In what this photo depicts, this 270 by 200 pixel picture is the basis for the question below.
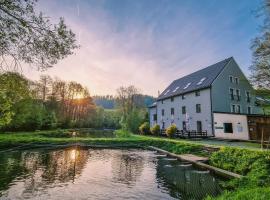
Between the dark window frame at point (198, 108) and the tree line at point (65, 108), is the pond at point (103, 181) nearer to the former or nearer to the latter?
the dark window frame at point (198, 108)

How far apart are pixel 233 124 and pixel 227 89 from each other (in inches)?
295

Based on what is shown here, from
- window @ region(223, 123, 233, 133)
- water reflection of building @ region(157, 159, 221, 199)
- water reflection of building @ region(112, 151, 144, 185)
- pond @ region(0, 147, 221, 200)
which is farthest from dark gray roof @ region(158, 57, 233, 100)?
water reflection of building @ region(157, 159, 221, 199)

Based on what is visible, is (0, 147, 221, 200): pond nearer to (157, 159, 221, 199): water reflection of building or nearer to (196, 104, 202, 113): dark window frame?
(157, 159, 221, 199): water reflection of building

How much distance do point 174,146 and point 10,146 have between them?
18846 millimetres

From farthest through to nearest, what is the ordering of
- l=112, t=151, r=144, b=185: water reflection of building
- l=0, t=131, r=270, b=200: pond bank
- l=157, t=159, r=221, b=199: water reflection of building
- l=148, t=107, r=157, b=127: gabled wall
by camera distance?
l=148, t=107, r=157, b=127: gabled wall, l=112, t=151, r=144, b=185: water reflection of building, l=157, t=159, r=221, b=199: water reflection of building, l=0, t=131, r=270, b=200: pond bank

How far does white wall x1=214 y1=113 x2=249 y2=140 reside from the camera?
87.0ft

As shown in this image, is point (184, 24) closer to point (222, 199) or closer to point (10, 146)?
point (222, 199)

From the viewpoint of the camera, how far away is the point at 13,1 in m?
6.42

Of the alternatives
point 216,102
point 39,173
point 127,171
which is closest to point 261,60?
point 216,102

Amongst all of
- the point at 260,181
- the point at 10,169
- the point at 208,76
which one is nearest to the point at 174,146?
the point at 260,181

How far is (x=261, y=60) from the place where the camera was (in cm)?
2100

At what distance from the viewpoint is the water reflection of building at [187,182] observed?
359 inches

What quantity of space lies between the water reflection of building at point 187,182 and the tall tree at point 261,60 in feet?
43.1

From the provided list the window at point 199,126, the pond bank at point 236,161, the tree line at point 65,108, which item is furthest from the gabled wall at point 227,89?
the tree line at point 65,108
